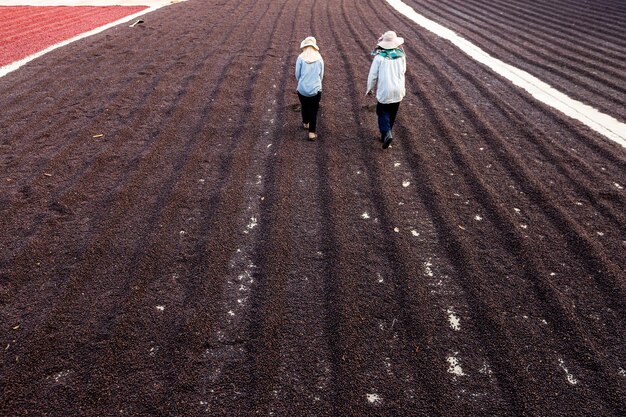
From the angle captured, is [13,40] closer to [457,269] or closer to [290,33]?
[290,33]

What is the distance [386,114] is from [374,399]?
169 inches

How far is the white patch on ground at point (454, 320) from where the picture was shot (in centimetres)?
361

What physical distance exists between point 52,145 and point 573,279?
687 centimetres

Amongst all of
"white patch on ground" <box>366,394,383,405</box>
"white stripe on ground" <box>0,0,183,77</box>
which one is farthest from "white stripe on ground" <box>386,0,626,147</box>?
"white stripe on ground" <box>0,0,183,77</box>

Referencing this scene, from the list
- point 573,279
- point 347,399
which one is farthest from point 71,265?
point 573,279

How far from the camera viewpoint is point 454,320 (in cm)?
367

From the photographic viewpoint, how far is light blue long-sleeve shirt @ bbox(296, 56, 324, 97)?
616 cm

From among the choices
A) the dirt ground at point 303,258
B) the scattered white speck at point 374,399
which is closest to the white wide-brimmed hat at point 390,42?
the dirt ground at point 303,258

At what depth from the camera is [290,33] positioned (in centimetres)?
1326

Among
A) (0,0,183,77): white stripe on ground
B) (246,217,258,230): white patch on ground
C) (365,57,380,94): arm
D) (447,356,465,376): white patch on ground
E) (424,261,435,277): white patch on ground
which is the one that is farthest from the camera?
(0,0,183,77): white stripe on ground

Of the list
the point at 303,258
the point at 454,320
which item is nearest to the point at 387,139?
the point at 303,258

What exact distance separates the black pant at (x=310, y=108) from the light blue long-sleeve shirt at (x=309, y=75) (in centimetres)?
14

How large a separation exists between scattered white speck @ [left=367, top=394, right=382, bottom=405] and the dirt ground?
12mm

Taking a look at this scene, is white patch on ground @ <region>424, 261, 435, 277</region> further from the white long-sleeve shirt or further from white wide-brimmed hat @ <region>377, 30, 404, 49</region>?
white wide-brimmed hat @ <region>377, 30, 404, 49</region>
